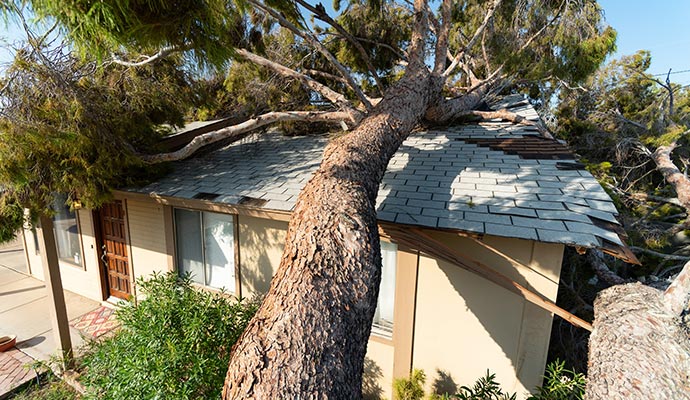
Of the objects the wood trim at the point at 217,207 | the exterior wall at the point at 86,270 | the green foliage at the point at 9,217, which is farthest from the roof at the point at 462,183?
the exterior wall at the point at 86,270

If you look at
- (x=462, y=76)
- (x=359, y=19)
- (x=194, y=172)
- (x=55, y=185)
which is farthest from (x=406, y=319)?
(x=462, y=76)

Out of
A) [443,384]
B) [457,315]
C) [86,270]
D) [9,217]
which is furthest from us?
[86,270]

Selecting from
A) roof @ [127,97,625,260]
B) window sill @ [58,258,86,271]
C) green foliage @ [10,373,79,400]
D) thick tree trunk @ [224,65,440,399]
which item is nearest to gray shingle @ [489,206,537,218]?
roof @ [127,97,625,260]

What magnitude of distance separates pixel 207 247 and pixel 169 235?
0.83m

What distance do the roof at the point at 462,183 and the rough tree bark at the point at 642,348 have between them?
668mm

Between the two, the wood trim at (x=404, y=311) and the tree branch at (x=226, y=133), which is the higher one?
the tree branch at (x=226, y=133)

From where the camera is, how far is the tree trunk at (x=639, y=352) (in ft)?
6.89

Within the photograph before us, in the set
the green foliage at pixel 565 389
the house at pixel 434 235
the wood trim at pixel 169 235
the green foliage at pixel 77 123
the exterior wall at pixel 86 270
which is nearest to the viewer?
the green foliage at pixel 565 389

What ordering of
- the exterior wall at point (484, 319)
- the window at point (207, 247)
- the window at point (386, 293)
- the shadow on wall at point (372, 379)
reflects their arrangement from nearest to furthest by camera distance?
1. the exterior wall at point (484, 319)
2. the window at point (386, 293)
3. the shadow on wall at point (372, 379)
4. the window at point (207, 247)

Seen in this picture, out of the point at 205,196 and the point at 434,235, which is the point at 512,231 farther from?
the point at 205,196

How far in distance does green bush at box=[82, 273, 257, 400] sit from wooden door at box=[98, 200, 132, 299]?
402 centimetres

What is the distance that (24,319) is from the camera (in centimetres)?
643

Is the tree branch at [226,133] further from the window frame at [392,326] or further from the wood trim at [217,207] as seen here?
the window frame at [392,326]

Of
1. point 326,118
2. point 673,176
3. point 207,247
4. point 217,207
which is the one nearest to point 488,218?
point 326,118
